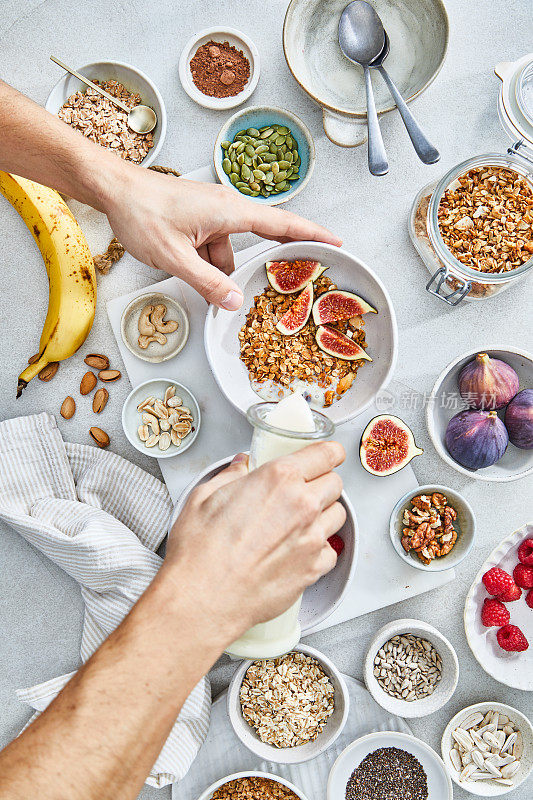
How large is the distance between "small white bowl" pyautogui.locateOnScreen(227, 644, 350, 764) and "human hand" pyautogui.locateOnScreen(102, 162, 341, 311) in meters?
0.97

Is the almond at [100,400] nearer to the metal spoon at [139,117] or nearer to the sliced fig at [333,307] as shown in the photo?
the sliced fig at [333,307]

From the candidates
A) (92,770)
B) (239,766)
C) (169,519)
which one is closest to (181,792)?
(239,766)

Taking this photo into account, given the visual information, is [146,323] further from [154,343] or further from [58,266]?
[58,266]

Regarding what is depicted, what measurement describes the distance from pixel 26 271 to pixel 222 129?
69 centimetres

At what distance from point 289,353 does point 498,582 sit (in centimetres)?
84

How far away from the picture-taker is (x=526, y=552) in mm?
1678

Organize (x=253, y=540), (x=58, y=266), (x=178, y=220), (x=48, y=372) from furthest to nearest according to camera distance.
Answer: (x=48, y=372) → (x=58, y=266) → (x=178, y=220) → (x=253, y=540)

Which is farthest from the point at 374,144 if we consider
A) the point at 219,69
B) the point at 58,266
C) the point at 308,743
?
the point at 308,743

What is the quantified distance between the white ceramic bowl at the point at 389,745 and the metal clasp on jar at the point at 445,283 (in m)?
1.20

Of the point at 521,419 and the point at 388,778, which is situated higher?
the point at 521,419

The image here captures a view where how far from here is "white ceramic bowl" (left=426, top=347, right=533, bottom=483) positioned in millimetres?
1604

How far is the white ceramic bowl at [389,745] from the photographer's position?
165 cm

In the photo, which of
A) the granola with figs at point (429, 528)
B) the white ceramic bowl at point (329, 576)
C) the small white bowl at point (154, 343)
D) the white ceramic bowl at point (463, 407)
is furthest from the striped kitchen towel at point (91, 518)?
the white ceramic bowl at point (463, 407)

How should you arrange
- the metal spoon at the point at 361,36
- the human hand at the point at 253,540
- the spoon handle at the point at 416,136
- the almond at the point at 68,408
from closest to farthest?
the human hand at the point at 253,540 < the spoon handle at the point at 416,136 < the metal spoon at the point at 361,36 < the almond at the point at 68,408
